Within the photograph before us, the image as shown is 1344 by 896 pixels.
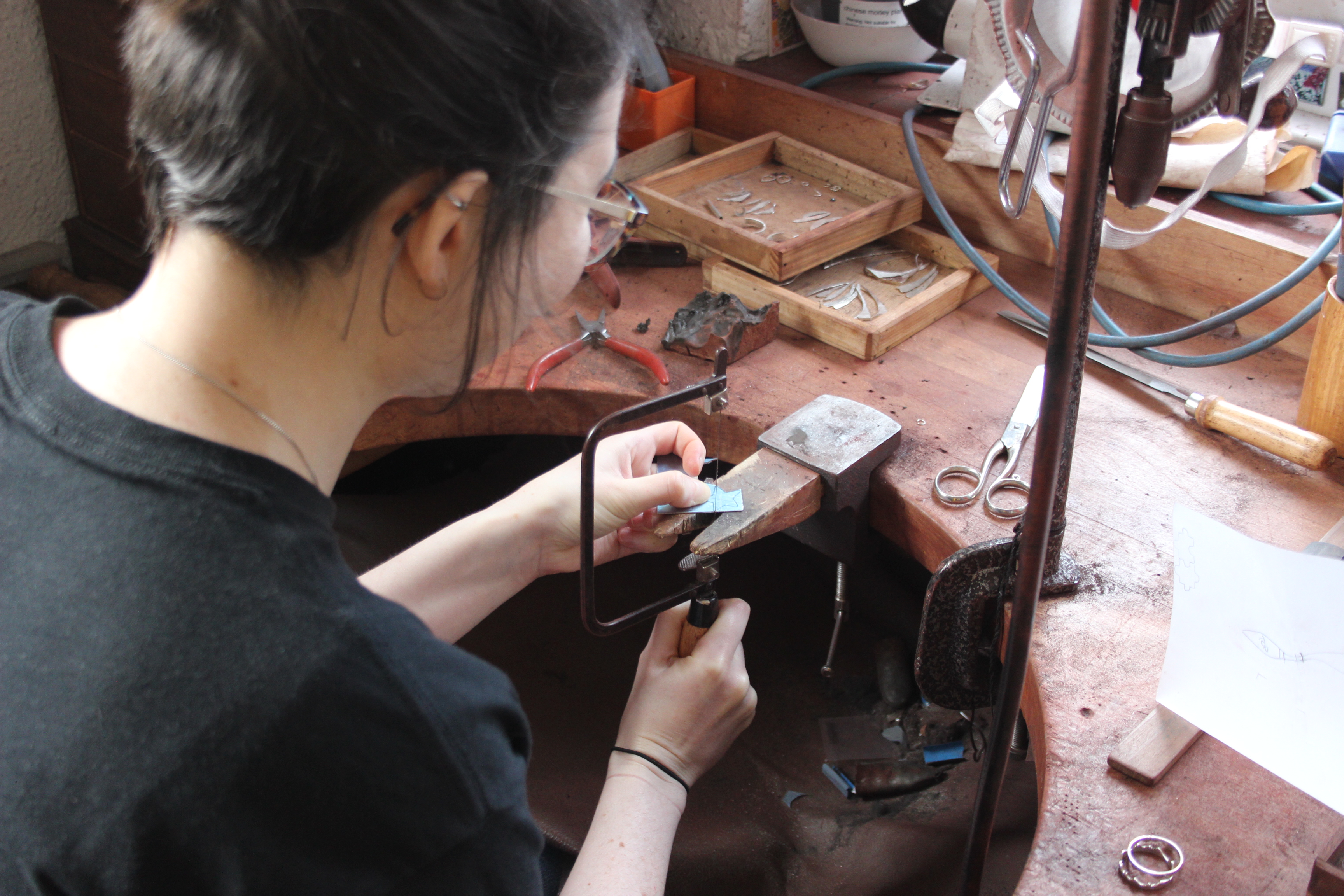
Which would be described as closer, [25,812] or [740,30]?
[25,812]

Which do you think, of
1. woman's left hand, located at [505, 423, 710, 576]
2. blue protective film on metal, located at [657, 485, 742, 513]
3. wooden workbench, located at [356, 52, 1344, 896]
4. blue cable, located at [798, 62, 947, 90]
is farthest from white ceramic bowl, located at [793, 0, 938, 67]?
blue protective film on metal, located at [657, 485, 742, 513]

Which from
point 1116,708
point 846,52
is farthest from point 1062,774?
point 846,52

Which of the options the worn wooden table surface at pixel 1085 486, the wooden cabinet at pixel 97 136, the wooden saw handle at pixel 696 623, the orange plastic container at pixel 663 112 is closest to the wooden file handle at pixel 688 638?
the wooden saw handle at pixel 696 623

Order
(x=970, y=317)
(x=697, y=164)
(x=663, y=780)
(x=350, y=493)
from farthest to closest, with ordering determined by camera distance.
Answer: (x=350, y=493)
(x=697, y=164)
(x=970, y=317)
(x=663, y=780)

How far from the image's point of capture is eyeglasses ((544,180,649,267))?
698mm

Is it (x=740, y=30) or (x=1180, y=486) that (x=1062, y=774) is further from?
(x=740, y=30)

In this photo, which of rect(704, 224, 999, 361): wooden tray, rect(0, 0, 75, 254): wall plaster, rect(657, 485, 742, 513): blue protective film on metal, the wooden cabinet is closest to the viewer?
rect(657, 485, 742, 513): blue protective film on metal

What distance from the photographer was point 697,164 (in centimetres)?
148

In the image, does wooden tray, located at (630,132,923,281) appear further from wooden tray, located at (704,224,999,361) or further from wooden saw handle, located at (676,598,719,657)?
wooden saw handle, located at (676,598,719,657)

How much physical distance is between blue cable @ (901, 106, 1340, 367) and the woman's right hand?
508 millimetres

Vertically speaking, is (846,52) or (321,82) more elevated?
(321,82)

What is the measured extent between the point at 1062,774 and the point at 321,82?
0.67 m

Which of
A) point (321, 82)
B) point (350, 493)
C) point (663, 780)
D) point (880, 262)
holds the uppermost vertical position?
point (321, 82)

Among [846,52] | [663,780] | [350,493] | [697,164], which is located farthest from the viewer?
[350,493]
